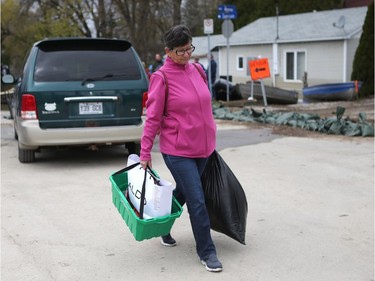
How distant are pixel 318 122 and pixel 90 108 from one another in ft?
18.5

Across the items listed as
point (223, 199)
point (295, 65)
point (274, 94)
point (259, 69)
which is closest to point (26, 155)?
point (223, 199)

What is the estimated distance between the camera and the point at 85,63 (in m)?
7.69

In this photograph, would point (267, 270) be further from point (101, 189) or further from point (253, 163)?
point (253, 163)

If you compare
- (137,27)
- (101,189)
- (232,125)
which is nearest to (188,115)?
(101,189)

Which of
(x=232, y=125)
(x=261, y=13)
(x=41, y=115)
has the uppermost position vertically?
(x=261, y=13)

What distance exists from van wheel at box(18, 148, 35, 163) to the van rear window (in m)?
1.21

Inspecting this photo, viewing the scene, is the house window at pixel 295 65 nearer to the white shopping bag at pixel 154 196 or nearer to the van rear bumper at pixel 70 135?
the van rear bumper at pixel 70 135

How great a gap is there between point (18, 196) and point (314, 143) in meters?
5.47

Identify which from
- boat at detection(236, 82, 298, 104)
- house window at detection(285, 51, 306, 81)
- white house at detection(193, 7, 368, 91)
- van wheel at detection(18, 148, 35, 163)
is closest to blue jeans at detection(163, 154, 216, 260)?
van wheel at detection(18, 148, 35, 163)

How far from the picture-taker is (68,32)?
110ft

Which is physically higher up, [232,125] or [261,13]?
[261,13]

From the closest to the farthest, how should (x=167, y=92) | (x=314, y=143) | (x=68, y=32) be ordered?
(x=167, y=92), (x=314, y=143), (x=68, y=32)

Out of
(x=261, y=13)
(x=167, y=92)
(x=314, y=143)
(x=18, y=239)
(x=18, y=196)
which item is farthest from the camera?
(x=261, y=13)

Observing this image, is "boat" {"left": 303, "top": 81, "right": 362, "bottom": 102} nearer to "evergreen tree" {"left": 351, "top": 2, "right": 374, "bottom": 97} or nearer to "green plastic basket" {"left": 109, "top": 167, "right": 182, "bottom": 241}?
"evergreen tree" {"left": 351, "top": 2, "right": 374, "bottom": 97}
